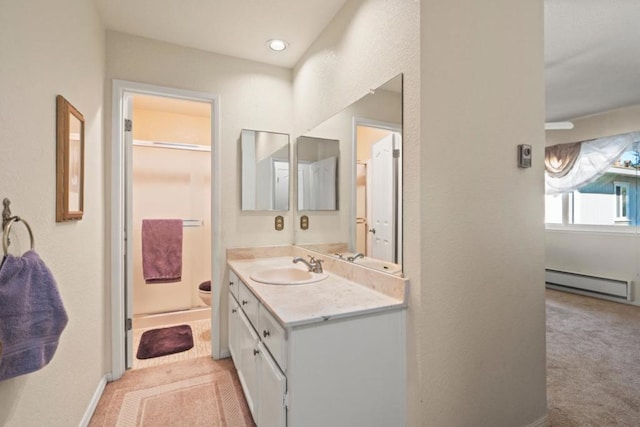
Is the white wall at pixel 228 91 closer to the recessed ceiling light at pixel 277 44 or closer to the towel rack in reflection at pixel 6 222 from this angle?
the recessed ceiling light at pixel 277 44

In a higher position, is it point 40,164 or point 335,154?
point 335,154

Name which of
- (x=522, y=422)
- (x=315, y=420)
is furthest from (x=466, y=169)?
(x=522, y=422)

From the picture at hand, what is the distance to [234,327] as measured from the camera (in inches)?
84.0

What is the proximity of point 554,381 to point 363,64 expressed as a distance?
247 cm

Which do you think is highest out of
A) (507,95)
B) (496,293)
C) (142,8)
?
(142,8)

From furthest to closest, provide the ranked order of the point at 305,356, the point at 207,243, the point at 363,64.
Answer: the point at 207,243 → the point at 363,64 → the point at 305,356

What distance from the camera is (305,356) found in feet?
3.76

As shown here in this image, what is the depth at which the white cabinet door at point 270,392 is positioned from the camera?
1157 mm

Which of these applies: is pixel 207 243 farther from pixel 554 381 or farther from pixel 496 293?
pixel 554 381

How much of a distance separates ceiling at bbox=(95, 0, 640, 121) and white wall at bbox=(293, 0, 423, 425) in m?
0.22

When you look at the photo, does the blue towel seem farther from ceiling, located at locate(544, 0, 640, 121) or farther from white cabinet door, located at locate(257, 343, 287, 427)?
ceiling, located at locate(544, 0, 640, 121)

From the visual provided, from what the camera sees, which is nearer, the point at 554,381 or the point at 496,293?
the point at 496,293

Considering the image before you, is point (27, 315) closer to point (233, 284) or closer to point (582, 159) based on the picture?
point (233, 284)

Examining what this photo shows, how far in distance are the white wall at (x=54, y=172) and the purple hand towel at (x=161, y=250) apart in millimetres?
1127
